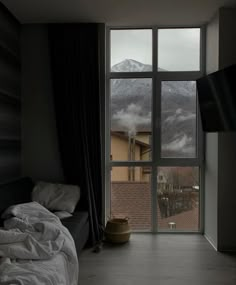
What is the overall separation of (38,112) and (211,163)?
2.35m

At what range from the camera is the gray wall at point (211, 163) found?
381 cm

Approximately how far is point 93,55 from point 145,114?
1058 millimetres

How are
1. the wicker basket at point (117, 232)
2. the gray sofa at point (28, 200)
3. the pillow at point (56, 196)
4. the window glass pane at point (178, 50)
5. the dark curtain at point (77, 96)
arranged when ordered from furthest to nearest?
1. the window glass pane at point (178, 50)
2. the dark curtain at point (77, 96)
3. the wicker basket at point (117, 232)
4. the pillow at point (56, 196)
5. the gray sofa at point (28, 200)

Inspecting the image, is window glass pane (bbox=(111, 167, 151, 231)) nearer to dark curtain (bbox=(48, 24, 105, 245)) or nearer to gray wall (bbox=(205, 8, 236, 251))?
dark curtain (bbox=(48, 24, 105, 245))

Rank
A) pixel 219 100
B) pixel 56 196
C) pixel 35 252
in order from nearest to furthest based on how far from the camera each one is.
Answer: pixel 35 252 < pixel 219 100 < pixel 56 196

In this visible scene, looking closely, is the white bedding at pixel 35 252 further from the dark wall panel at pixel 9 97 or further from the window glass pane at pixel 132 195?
the window glass pane at pixel 132 195

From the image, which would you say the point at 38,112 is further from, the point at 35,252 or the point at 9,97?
the point at 35,252

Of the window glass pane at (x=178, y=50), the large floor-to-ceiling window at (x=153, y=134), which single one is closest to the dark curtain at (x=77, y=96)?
the large floor-to-ceiling window at (x=153, y=134)

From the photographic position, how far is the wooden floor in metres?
2.97

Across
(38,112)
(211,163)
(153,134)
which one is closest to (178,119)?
(153,134)

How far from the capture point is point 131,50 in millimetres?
4426

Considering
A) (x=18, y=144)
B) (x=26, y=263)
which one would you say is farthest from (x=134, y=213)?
(x=26, y=263)

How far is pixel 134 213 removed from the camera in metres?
4.45

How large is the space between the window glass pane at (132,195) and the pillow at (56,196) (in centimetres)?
67
